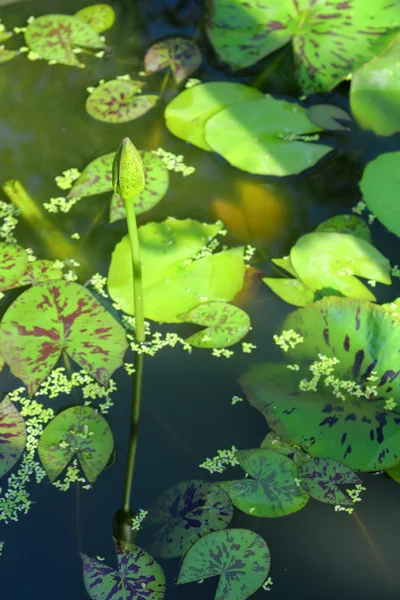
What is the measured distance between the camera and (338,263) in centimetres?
204

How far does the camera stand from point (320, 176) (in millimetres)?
2365

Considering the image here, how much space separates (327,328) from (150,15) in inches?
66.4

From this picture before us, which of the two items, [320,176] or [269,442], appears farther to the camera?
[320,176]

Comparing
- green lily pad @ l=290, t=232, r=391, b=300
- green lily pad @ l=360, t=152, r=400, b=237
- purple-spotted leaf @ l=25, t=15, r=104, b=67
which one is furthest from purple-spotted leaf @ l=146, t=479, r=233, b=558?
purple-spotted leaf @ l=25, t=15, r=104, b=67

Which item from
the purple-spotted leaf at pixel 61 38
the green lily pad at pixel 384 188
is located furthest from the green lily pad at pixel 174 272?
the purple-spotted leaf at pixel 61 38

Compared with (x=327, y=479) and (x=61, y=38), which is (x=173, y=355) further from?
(x=61, y=38)

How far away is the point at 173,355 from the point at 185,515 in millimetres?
468

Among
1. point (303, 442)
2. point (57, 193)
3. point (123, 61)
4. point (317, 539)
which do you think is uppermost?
point (123, 61)

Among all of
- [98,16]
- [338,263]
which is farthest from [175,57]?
[338,263]

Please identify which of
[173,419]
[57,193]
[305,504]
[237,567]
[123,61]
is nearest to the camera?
[237,567]

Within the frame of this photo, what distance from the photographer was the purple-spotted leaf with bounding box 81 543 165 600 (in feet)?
4.97

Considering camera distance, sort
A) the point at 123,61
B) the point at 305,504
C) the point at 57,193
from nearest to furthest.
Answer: the point at 305,504 < the point at 57,193 < the point at 123,61

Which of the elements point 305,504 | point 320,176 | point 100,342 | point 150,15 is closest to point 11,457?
point 100,342

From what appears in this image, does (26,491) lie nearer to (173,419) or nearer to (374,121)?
(173,419)
